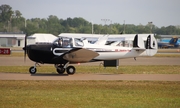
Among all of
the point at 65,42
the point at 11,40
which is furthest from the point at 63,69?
the point at 11,40

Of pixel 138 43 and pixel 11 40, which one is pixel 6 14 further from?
pixel 138 43

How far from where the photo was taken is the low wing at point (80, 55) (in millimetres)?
19781

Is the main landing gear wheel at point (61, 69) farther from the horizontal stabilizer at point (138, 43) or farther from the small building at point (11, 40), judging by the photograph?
the small building at point (11, 40)

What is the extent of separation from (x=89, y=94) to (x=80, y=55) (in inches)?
255

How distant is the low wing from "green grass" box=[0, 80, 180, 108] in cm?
293

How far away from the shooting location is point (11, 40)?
88812 millimetres

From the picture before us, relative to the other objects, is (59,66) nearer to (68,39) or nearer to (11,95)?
(68,39)

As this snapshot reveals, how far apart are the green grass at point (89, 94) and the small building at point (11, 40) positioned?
68.9 m

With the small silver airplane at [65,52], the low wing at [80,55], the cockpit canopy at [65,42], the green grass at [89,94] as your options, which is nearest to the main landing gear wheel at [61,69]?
the small silver airplane at [65,52]

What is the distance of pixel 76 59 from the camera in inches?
803

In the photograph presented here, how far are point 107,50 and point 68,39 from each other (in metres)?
2.16

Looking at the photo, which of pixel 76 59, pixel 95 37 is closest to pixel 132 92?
pixel 76 59

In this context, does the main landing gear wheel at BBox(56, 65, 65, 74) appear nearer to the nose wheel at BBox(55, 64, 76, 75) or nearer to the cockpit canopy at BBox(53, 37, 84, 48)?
the nose wheel at BBox(55, 64, 76, 75)

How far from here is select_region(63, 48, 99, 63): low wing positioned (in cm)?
1978
